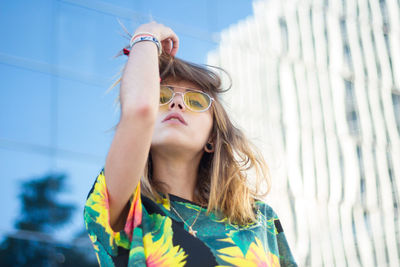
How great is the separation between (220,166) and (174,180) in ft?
0.66

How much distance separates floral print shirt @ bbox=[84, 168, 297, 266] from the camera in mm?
1450

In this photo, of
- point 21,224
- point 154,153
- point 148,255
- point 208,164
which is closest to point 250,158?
point 208,164

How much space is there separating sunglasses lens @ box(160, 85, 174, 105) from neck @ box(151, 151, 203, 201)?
16 cm

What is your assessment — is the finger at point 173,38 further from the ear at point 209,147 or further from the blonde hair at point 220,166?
the ear at point 209,147

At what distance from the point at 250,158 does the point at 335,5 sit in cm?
1290

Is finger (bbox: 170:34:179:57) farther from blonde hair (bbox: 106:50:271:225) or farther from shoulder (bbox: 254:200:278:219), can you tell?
shoulder (bbox: 254:200:278:219)

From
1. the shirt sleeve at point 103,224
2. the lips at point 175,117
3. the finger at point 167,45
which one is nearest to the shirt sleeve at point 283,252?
the lips at point 175,117

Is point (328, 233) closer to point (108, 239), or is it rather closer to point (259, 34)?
point (259, 34)

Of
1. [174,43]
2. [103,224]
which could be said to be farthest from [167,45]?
[103,224]

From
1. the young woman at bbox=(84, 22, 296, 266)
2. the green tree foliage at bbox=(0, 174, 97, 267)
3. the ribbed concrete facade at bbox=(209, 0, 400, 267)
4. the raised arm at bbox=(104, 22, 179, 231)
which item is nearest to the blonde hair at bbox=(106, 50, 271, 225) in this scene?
the young woman at bbox=(84, 22, 296, 266)

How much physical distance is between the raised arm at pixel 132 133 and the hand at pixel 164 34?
0.17m

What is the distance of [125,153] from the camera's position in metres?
1.41

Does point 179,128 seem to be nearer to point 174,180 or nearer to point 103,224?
point 174,180

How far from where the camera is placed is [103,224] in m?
1.44
